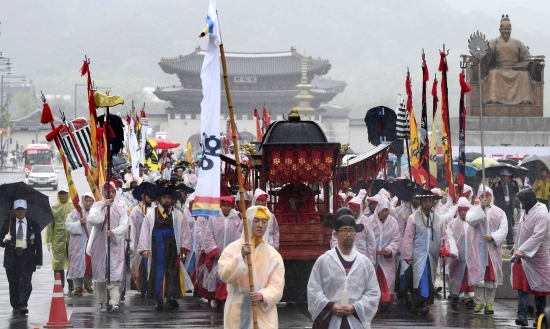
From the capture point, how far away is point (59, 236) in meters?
13.7

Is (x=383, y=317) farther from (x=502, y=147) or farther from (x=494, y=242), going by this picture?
(x=502, y=147)

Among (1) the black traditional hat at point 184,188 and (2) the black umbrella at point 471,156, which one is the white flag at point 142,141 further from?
(1) the black traditional hat at point 184,188

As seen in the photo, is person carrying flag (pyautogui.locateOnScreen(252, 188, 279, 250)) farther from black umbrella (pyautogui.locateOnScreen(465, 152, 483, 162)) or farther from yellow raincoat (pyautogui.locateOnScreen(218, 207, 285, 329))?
black umbrella (pyautogui.locateOnScreen(465, 152, 483, 162))

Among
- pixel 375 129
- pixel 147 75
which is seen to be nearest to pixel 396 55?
pixel 147 75

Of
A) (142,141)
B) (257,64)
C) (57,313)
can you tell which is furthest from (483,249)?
(257,64)

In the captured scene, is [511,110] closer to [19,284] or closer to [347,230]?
[19,284]

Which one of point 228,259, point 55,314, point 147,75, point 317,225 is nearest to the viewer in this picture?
point 228,259

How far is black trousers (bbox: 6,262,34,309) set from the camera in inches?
437

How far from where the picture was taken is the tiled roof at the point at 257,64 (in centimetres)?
7619

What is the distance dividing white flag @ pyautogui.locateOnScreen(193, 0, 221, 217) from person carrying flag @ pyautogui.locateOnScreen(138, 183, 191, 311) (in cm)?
420

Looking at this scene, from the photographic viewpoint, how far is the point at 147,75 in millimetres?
191500

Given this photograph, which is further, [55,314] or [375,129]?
[375,129]

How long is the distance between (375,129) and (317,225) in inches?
111

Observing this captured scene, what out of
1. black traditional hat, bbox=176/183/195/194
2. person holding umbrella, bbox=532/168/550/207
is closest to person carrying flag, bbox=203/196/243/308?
black traditional hat, bbox=176/183/195/194
